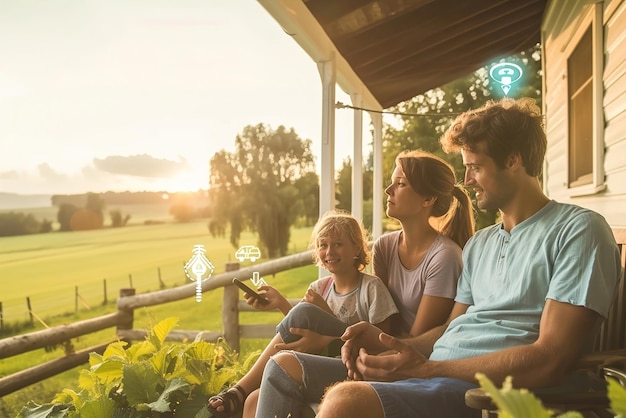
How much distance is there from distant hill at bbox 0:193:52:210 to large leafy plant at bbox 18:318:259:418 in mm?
11799

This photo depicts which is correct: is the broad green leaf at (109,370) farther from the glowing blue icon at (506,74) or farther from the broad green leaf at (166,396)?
the glowing blue icon at (506,74)

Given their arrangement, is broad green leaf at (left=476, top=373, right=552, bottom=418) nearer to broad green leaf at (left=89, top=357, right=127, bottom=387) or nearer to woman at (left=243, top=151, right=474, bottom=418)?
woman at (left=243, top=151, right=474, bottom=418)

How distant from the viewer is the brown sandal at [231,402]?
6.38 feet

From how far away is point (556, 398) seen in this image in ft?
3.97

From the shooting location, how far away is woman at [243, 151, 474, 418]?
191 centimetres

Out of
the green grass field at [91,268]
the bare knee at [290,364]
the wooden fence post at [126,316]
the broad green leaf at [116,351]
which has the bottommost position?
the green grass field at [91,268]

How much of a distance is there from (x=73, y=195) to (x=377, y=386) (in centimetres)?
1560

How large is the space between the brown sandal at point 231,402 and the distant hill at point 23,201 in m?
12.6

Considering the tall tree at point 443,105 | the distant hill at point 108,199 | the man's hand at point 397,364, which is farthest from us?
the distant hill at point 108,199

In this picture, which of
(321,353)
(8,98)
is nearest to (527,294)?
(321,353)

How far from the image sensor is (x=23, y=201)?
1360 centimetres

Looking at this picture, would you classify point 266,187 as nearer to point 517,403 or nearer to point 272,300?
point 272,300

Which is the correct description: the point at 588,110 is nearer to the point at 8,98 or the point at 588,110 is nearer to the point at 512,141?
the point at 512,141

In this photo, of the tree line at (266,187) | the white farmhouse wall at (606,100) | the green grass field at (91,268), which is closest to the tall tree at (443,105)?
the white farmhouse wall at (606,100)
